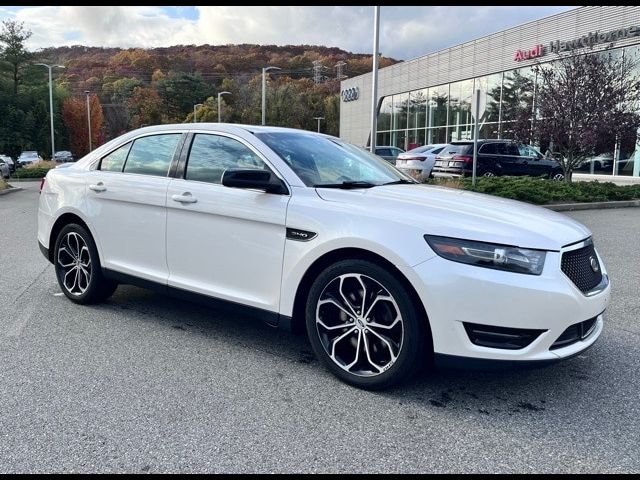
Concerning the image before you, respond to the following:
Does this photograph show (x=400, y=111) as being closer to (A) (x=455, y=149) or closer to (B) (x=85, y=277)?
(A) (x=455, y=149)

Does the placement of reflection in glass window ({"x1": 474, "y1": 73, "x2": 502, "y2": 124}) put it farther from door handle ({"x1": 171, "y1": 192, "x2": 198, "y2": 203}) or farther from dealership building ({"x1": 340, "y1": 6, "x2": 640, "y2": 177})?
door handle ({"x1": 171, "y1": 192, "x2": 198, "y2": 203})

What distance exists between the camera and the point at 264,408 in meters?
3.23

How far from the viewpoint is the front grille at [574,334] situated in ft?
10.3

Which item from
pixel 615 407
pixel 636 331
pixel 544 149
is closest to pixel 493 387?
pixel 615 407

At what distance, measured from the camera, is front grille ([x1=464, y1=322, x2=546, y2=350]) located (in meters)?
3.06

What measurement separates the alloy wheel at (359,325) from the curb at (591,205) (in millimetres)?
11224

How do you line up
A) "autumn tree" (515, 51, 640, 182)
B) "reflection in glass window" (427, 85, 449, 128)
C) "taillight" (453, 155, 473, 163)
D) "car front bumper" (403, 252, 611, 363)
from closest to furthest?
"car front bumper" (403, 252, 611, 363) → "autumn tree" (515, 51, 640, 182) → "taillight" (453, 155, 473, 163) → "reflection in glass window" (427, 85, 449, 128)

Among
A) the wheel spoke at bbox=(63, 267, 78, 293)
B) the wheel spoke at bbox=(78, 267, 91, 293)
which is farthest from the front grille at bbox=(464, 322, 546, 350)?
the wheel spoke at bbox=(63, 267, 78, 293)

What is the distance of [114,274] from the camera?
4.87 meters

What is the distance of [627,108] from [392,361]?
15903 mm

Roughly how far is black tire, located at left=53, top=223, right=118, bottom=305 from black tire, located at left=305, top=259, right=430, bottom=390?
237 cm

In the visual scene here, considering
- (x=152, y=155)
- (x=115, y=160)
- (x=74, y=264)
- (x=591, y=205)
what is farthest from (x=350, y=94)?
(x=152, y=155)

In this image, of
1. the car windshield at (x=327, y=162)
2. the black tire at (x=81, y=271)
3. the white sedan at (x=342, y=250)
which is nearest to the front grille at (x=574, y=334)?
the white sedan at (x=342, y=250)

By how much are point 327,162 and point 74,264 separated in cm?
264
